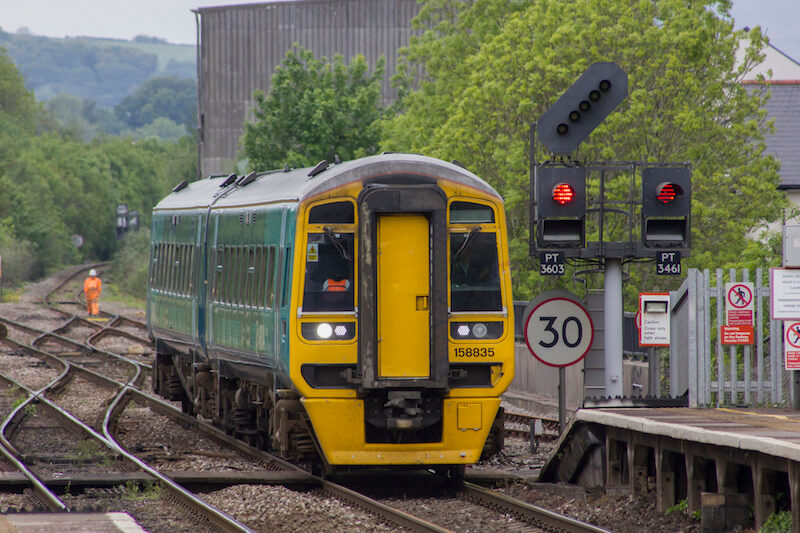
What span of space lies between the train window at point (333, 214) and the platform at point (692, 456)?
2847mm

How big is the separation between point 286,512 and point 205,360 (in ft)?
18.7

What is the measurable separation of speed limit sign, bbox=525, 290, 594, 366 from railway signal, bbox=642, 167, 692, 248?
1376 mm

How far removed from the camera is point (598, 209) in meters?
12.2

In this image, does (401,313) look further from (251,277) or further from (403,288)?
(251,277)

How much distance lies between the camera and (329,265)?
12453 millimetres

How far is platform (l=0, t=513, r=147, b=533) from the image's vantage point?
9.46 m

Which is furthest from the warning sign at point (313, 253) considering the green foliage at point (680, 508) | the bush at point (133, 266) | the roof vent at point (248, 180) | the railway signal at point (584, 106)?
the bush at point (133, 266)

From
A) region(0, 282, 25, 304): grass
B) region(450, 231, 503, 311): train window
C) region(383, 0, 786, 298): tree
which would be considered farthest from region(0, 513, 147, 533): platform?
region(0, 282, 25, 304): grass

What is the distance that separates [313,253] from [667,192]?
11.0 feet

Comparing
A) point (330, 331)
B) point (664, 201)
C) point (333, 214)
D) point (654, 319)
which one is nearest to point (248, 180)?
point (333, 214)

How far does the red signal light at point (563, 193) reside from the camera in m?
11.9

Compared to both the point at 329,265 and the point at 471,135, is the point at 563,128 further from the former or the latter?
the point at 471,135

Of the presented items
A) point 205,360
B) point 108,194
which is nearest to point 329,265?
point 205,360

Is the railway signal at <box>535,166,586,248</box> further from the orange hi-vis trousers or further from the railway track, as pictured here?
the orange hi-vis trousers
